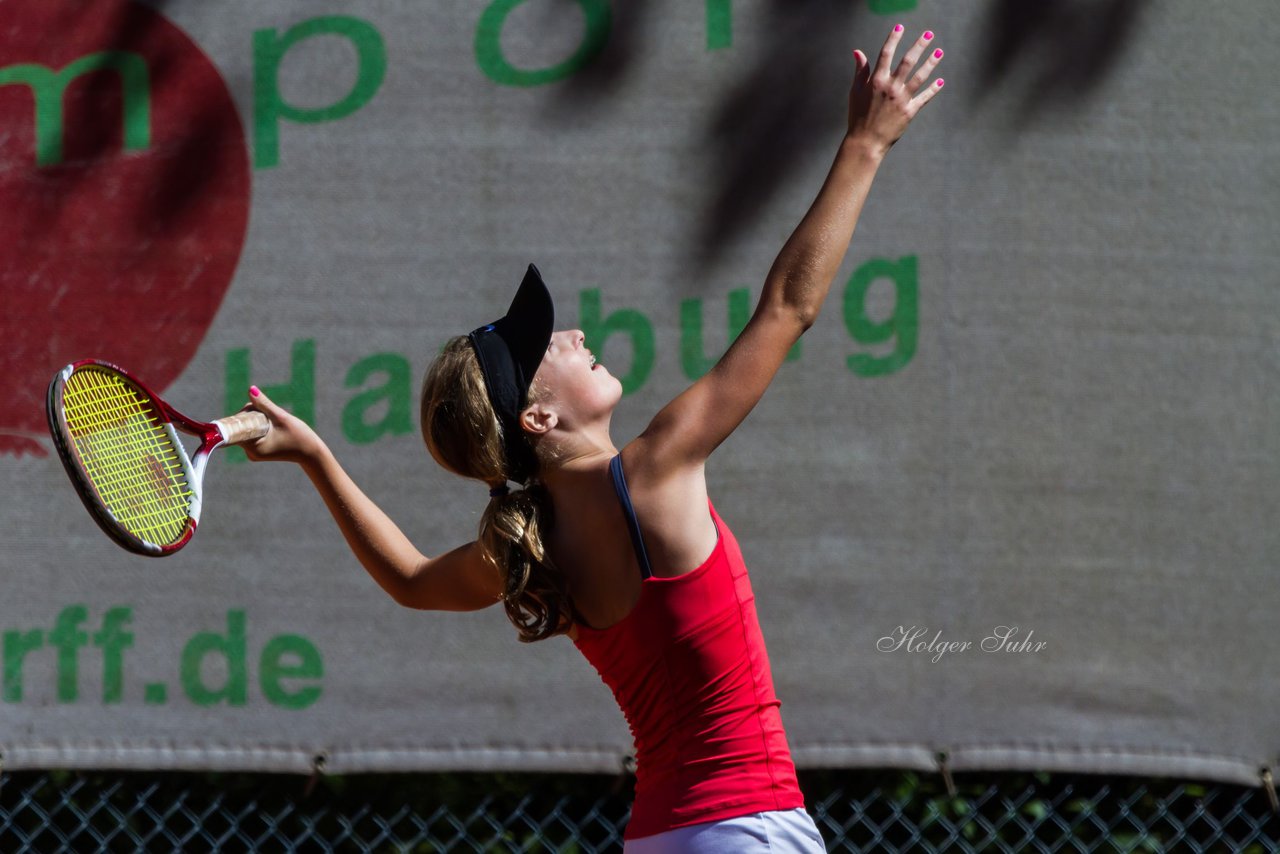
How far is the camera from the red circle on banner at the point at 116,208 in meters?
3.54

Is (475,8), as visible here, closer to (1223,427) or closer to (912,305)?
(912,305)

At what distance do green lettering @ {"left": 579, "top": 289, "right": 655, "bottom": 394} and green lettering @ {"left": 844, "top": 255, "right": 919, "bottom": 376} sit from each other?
1.70 ft

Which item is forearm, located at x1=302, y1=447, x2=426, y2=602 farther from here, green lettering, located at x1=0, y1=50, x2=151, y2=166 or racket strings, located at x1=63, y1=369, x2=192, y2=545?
green lettering, located at x1=0, y1=50, x2=151, y2=166

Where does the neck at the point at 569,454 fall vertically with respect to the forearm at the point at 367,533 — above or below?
above

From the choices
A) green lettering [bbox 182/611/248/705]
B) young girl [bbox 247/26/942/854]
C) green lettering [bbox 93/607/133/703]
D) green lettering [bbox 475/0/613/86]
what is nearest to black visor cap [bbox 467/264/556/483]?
young girl [bbox 247/26/942/854]

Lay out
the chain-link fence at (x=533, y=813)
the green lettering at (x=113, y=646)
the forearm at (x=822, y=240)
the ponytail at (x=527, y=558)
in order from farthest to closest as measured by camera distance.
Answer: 1. the green lettering at (x=113, y=646)
2. the chain-link fence at (x=533, y=813)
3. the ponytail at (x=527, y=558)
4. the forearm at (x=822, y=240)

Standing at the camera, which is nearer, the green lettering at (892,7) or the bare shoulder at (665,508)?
the bare shoulder at (665,508)

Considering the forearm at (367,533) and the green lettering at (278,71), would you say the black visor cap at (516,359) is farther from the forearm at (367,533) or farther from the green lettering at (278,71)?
the green lettering at (278,71)

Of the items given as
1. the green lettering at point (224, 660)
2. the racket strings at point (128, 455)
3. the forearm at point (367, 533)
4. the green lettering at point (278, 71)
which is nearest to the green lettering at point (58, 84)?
the green lettering at point (278, 71)

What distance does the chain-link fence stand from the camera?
3346 millimetres

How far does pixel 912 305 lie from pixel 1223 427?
2.71 ft

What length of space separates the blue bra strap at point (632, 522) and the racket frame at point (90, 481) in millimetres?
705

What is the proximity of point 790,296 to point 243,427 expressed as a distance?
38.6 inches

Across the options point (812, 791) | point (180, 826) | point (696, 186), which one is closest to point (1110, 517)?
point (812, 791)
